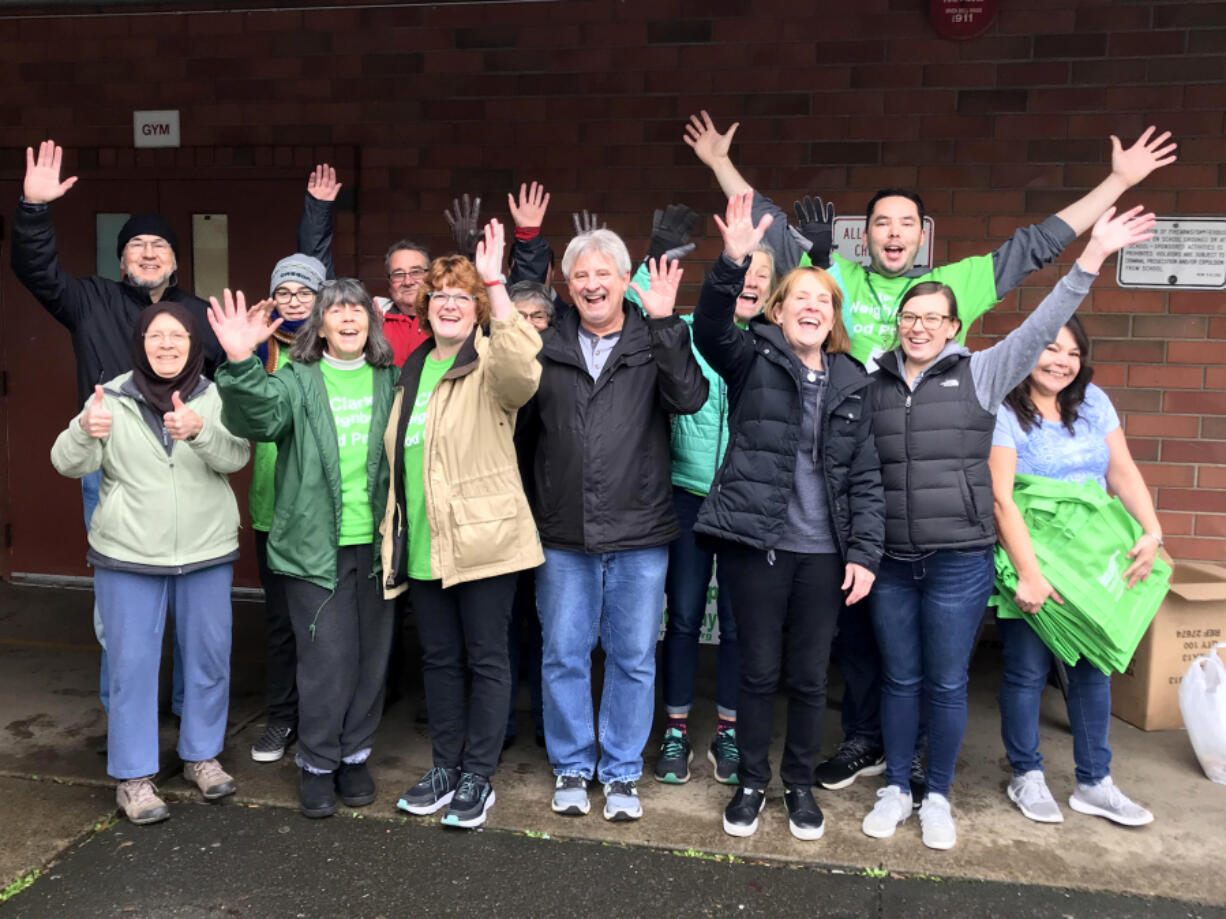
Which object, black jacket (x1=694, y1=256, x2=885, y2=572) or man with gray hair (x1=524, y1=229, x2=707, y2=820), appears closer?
black jacket (x1=694, y1=256, x2=885, y2=572)

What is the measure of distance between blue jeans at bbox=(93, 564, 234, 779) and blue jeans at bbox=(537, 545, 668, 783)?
1054 millimetres

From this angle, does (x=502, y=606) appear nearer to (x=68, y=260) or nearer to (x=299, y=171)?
(x=299, y=171)

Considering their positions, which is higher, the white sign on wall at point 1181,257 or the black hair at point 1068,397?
the white sign on wall at point 1181,257

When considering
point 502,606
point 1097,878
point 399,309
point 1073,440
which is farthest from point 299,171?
point 1097,878

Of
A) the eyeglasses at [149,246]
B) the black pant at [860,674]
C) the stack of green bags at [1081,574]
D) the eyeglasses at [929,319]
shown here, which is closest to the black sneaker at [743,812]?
the black pant at [860,674]

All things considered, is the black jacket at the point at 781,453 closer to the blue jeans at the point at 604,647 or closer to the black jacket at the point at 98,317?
the blue jeans at the point at 604,647

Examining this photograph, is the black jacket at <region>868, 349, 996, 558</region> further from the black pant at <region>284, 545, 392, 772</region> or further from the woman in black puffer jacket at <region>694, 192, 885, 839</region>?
the black pant at <region>284, 545, 392, 772</region>

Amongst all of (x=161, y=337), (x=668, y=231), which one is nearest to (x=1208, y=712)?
(x=668, y=231)

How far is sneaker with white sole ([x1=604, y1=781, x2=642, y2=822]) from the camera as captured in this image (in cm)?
349

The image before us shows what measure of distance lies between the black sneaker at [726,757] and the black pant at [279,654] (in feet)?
5.11

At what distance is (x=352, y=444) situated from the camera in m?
3.44

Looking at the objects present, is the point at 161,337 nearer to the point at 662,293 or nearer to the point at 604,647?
the point at 662,293

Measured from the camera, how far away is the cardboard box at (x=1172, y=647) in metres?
4.24

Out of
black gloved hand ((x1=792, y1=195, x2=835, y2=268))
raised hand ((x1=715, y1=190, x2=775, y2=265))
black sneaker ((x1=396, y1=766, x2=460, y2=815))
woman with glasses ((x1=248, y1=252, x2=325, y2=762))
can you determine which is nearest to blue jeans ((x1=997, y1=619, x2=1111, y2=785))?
black gloved hand ((x1=792, y1=195, x2=835, y2=268))
